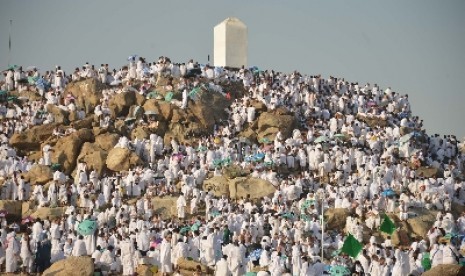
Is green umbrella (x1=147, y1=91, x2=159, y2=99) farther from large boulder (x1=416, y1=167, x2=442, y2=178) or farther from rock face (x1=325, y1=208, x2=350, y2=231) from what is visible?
large boulder (x1=416, y1=167, x2=442, y2=178)

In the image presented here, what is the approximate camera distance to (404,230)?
3484cm

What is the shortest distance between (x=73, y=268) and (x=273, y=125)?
21254 millimetres

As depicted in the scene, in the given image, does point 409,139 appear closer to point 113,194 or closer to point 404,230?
point 404,230

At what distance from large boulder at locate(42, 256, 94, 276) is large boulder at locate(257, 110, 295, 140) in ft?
66.3

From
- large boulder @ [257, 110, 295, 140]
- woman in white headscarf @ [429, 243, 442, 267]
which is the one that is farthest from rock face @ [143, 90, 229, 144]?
woman in white headscarf @ [429, 243, 442, 267]

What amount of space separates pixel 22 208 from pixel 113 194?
4210 mm

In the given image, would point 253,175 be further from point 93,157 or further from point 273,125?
point 93,157

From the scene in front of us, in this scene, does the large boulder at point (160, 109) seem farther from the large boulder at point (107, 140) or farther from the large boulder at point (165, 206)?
the large boulder at point (165, 206)

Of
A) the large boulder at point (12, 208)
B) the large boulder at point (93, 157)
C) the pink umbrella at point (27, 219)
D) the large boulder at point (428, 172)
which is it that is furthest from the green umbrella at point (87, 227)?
the large boulder at point (428, 172)

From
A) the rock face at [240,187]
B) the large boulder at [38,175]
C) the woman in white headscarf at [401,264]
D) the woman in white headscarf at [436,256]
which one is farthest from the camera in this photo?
the large boulder at [38,175]

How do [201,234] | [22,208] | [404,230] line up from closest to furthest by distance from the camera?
[201,234] → [404,230] → [22,208]

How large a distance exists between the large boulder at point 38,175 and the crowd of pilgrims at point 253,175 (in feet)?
2.48

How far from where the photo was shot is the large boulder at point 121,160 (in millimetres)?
40531

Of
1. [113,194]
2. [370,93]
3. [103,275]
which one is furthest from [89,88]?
[103,275]
